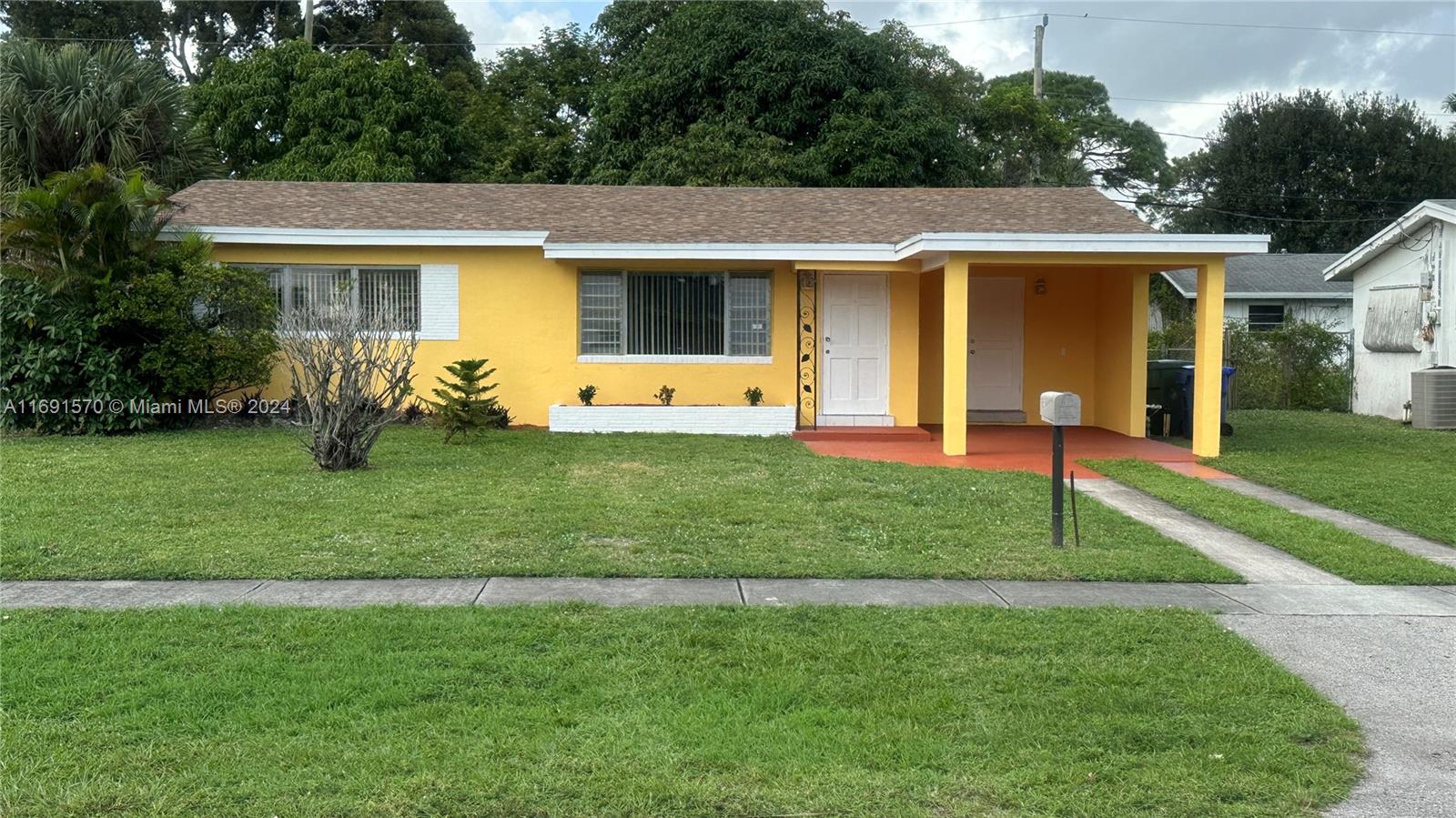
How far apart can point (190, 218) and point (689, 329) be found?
7.02 m

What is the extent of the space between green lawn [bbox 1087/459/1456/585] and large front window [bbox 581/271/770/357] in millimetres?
5620

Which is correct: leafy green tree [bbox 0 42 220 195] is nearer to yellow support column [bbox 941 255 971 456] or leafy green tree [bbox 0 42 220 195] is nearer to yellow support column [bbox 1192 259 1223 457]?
yellow support column [bbox 941 255 971 456]

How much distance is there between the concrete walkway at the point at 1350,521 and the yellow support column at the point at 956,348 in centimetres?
276

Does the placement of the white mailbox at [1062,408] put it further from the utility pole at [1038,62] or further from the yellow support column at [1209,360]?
the utility pole at [1038,62]

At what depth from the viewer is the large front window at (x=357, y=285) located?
622 inches

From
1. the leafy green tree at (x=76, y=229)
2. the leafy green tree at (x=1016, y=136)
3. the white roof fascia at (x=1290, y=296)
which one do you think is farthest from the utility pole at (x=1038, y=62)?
the leafy green tree at (x=76, y=229)

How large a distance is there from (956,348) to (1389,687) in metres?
8.05

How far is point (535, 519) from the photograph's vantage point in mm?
8781

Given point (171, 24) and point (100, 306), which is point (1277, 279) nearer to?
Answer: point (100, 306)

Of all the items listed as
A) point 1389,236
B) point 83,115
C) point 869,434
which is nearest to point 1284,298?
point 1389,236

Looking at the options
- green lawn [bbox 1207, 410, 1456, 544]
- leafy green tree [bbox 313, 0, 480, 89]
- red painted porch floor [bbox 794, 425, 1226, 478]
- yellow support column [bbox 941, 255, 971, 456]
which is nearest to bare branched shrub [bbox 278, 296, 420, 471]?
red painted porch floor [bbox 794, 425, 1226, 478]

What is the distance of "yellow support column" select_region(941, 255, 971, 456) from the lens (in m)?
13.1

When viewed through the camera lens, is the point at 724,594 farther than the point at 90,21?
No

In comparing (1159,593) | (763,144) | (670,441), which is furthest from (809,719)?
(763,144)
